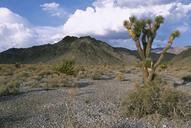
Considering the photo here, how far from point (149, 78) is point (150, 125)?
14.0 m

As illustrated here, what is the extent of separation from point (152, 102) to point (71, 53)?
109845 mm

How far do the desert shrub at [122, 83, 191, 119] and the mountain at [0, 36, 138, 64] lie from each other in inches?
4141

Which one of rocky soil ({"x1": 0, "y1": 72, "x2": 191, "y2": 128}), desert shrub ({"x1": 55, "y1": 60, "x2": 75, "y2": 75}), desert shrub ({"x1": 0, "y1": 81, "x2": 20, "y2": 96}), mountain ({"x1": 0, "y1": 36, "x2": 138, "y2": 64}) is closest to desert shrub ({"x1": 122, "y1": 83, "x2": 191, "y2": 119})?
rocky soil ({"x1": 0, "y1": 72, "x2": 191, "y2": 128})

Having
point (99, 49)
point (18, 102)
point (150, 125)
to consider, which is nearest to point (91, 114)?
point (150, 125)

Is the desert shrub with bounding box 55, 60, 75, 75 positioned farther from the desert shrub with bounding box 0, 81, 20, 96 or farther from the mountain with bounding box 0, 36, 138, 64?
the mountain with bounding box 0, 36, 138, 64

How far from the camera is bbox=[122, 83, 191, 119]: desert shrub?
43.2 ft

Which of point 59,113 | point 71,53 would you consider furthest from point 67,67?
point 71,53

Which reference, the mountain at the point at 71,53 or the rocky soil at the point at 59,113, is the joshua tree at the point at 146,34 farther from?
the mountain at the point at 71,53

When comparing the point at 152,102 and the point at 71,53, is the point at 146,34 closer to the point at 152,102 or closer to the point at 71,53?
the point at 152,102

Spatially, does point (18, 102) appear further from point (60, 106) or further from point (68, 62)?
point (68, 62)

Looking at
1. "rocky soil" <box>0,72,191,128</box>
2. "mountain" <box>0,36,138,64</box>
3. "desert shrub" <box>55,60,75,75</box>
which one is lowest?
"rocky soil" <box>0,72,191,128</box>

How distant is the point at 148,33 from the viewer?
2577 centimetres

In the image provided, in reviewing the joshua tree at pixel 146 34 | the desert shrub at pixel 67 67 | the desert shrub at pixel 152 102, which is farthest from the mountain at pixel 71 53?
the desert shrub at pixel 152 102

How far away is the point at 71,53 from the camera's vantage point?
12294 cm
